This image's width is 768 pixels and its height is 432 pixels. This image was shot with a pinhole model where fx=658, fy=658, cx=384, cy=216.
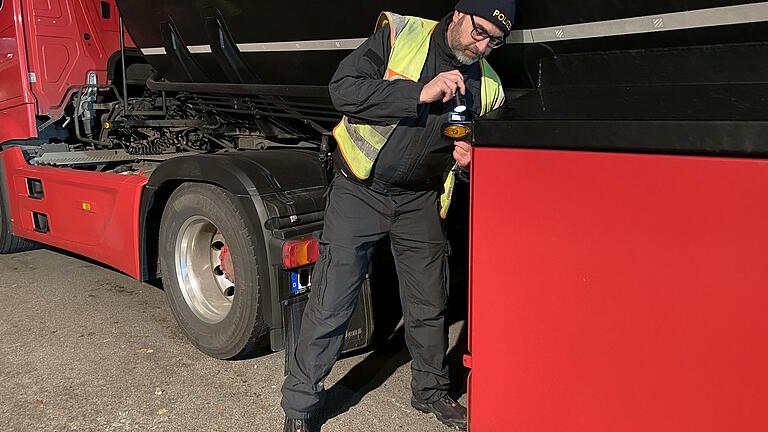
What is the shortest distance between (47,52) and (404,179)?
3971mm

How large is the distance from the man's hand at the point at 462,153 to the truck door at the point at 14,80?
4.17 m

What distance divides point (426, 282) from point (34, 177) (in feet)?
12.1

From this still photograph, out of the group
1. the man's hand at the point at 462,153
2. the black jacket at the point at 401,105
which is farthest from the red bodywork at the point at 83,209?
the man's hand at the point at 462,153

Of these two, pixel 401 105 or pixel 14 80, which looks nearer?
pixel 401 105

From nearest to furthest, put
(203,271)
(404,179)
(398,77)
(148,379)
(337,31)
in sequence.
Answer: (398,77), (404,179), (337,31), (148,379), (203,271)

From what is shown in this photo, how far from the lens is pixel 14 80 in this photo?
206 inches

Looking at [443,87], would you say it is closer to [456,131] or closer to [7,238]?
[456,131]

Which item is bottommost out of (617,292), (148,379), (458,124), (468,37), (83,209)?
(148,379)

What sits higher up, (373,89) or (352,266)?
(373,89)

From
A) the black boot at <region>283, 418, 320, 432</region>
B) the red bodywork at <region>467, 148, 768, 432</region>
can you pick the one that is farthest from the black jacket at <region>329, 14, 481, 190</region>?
the black boot at <region>283, 418, 320, 432</region>

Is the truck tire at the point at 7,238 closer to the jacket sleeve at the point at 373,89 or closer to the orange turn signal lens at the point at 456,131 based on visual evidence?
the jacket sleeve at the point at 373,89

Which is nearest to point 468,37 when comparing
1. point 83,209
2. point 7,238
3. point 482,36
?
point 482,36

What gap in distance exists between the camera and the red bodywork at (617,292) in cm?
155

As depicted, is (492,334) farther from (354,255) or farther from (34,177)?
(34,177)
